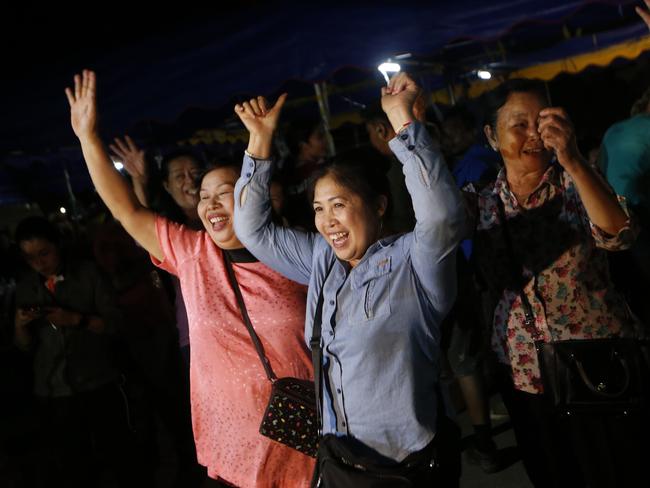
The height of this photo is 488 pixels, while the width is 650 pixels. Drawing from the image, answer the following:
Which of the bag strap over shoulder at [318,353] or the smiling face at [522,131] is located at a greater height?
the smiling face at [522,131]

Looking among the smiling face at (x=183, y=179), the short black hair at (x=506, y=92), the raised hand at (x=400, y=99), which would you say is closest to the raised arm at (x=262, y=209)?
the raised hand at (x=400, y=99)

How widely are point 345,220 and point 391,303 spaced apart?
36 cm

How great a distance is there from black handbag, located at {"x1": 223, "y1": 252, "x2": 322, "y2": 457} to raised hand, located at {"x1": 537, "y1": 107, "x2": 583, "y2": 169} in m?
1.29

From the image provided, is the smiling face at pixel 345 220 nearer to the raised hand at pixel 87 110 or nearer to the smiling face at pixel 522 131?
the smiling face at pixel 522 131

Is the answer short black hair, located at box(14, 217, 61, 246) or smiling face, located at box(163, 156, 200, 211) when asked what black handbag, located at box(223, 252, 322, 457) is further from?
short black hair, located at box(14, 217, 61, 246)

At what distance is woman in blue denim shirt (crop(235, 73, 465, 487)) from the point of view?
201 cm

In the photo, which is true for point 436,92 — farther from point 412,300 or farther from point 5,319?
point 412,300

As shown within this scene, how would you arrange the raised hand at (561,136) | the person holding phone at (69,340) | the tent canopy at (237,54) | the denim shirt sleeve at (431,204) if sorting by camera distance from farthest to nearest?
the tent canopy at (237,54) → the person holding phone at (69,340) → the raised hand at (561,136) → the denim shirt sleeve at (431,204)

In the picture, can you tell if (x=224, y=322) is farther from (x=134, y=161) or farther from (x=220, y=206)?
(x=134, y=161)

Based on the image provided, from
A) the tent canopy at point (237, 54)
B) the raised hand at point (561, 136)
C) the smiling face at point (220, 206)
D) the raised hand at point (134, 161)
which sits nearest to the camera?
the raised hand at point (561, 136)

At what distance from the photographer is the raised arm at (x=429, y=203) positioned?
1.98 meters

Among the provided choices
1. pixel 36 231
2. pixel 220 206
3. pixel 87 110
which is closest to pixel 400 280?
pixel 220 206

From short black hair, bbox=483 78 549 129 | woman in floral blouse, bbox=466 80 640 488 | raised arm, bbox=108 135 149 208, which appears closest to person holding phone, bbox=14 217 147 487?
raised arm, bbox=108 135 149 208

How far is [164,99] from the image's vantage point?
16.9ft
